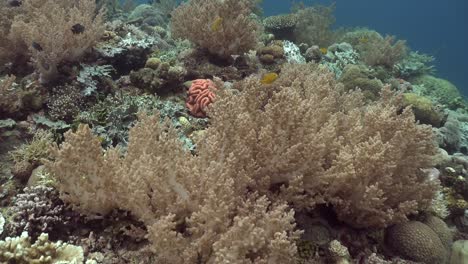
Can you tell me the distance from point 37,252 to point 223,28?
5799 mm

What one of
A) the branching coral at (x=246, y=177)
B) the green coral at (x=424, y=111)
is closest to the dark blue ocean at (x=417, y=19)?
the green coral at (x=424, y=111)

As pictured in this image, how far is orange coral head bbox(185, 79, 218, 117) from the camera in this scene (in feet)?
20.5

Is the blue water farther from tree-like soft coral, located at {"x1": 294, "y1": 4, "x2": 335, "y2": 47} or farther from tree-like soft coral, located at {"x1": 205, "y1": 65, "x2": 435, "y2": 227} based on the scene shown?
tree-like soft coral, located at {"x1": 205, "y1": 65, "x2": 435, "y2": 227}

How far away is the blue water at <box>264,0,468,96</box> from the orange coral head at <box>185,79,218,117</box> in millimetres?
90998

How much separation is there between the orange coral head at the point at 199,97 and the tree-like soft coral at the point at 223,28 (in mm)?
1249

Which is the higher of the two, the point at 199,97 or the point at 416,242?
the point at 199,97

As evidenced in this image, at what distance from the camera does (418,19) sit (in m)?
123

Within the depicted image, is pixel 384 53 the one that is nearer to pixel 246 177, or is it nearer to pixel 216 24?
pixel 216 24

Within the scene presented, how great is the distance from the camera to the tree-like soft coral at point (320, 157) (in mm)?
3443

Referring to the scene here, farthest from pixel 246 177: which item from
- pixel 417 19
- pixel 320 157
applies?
pixel 417 19

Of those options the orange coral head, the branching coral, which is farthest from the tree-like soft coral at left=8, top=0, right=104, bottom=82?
the branching coral

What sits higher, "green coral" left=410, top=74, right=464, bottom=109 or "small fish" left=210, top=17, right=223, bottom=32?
"green coral" left=410, top=74, right=464, bottom=109

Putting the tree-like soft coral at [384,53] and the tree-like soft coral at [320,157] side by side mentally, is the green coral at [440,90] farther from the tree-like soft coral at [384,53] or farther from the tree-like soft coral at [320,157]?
the tree-like soft coral at [320,157]

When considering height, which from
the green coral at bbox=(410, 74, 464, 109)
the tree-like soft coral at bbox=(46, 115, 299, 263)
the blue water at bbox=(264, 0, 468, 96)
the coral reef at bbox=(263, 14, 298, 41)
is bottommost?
the tree-like soft coral at bbox=(46, 115, 299, 263)
